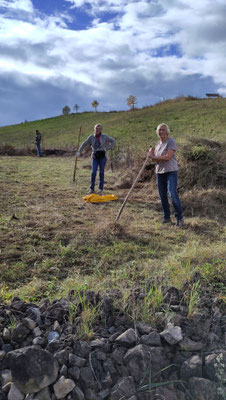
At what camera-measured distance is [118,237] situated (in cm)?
507

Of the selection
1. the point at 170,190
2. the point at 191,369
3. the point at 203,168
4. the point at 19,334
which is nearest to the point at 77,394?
the point at 19,334

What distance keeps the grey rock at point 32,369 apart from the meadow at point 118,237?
0.73 m

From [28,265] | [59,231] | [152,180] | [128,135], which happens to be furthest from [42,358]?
A: [128,135]

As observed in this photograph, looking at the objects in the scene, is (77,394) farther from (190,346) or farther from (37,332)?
(190,346)

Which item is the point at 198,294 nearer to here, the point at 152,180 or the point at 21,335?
the point at 21,335

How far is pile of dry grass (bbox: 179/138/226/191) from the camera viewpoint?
8.03 m

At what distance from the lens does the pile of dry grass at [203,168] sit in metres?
8.03

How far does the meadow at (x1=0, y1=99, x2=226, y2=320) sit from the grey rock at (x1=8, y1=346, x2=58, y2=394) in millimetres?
735

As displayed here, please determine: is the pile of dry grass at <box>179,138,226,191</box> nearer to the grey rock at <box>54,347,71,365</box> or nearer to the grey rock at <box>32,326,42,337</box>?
the grey rock at <box>32,326,42,337</box>

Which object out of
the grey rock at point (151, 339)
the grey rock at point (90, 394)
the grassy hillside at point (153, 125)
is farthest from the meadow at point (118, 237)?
the grassy hillside at point (153, 125)

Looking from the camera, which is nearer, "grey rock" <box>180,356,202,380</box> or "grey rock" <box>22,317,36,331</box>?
"grey rock" <box>180,356,202,380</box>

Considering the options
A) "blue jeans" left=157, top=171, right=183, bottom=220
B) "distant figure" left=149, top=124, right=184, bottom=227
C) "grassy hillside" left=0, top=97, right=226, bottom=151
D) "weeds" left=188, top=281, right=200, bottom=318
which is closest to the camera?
"weeds" left=188, top=281, right=200, bottom=318

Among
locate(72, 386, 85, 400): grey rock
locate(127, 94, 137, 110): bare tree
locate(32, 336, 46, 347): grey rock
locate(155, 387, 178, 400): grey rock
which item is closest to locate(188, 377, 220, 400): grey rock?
locate(155, 387, 178, 400): grey rock

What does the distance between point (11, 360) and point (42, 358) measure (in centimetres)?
18
